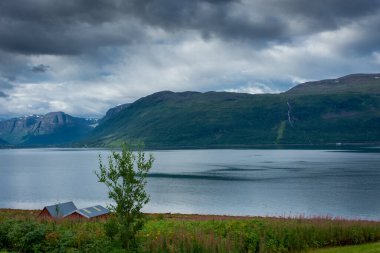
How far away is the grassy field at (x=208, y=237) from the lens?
19.8m

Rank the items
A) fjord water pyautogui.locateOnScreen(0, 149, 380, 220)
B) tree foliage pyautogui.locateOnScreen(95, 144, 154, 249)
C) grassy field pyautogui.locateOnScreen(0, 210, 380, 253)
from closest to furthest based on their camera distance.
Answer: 1. tree foliage pyautogui.locateOnScreen(95, 144, 154, 249)
2. grassy field pyautogui.locateOnScreen(0, 210, 380, 253)
3. fjord water pyautogui.locateOnScreen(0, 149, 380, 220)

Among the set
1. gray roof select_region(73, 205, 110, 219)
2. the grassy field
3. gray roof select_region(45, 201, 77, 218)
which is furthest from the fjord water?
the grassy field

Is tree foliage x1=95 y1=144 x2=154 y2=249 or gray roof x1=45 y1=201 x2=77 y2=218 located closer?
tree foliage x1=95 y1=144 x2=154 y2=249

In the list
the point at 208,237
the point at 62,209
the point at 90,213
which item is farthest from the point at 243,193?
the point at 208,237

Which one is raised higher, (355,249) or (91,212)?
(355,249)

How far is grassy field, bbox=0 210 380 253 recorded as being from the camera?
64.8 feet

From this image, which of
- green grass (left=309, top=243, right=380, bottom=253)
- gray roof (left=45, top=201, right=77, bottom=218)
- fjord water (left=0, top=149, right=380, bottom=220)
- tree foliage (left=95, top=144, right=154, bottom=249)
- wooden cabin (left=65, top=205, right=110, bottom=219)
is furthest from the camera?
fjord water (left=0, top=149, right=380, bottom=220)

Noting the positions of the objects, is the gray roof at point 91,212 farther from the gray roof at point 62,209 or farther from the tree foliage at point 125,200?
the tree foliage at point 125,200

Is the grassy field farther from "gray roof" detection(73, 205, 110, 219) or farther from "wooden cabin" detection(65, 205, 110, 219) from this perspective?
"gray roof" detection(73, 205, 110, 219)

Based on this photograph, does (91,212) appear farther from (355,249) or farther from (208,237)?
(355,249)

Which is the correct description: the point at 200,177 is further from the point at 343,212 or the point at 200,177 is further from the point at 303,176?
the point at 343,212

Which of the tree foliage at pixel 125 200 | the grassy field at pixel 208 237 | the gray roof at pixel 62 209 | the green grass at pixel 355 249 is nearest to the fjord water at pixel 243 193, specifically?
the gray roof at pixel 62 209

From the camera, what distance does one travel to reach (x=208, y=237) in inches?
803

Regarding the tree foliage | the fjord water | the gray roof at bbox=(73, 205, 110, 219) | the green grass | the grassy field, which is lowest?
the fjord water
